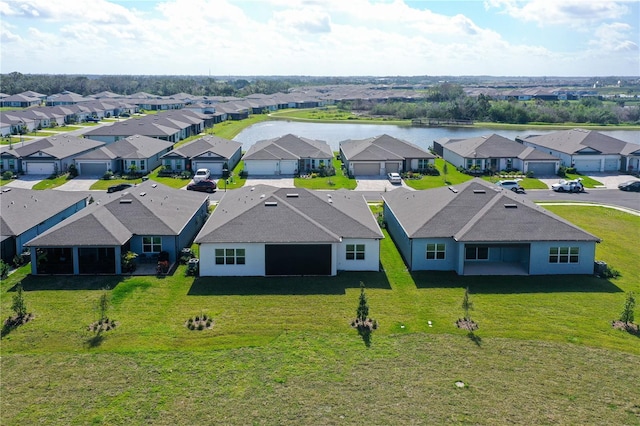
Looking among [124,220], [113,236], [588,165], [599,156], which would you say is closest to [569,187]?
[588,165]

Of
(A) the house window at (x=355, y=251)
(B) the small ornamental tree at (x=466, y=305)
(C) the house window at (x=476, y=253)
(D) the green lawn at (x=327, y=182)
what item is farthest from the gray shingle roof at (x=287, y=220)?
(D) the green lawn at (x=327, y=182)

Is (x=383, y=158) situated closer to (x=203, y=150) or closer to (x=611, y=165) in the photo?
(x=203, y=150)

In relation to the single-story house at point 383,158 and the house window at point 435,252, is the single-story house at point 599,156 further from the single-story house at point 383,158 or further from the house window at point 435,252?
the house window at point 435,252

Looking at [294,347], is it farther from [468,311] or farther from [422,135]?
[422,135]

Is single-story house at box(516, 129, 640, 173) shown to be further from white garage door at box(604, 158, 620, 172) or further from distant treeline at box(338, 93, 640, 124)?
distant treeline at box(338, 93, 640, 124)

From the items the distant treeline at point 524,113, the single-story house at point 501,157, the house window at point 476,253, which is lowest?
the house window at point 476,253

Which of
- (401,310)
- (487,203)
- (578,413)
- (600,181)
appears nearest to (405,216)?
(487,203)
